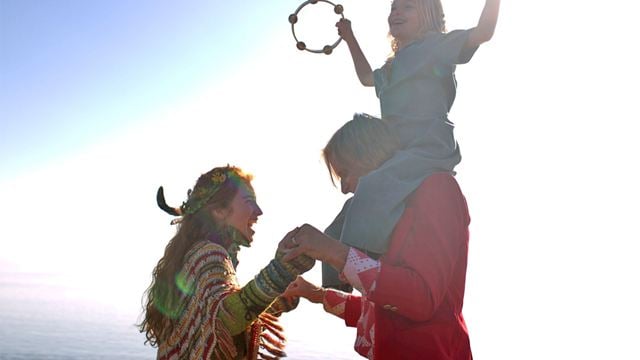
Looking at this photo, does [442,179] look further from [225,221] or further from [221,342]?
[225,221]

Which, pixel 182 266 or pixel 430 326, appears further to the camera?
pixel 182 266

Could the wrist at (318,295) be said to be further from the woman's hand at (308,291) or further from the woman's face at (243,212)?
the woman's face at (243,212)

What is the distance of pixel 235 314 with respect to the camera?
4.35m

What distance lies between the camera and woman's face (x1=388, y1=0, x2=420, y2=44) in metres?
3.44

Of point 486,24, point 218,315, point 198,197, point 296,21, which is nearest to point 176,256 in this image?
point 198,197

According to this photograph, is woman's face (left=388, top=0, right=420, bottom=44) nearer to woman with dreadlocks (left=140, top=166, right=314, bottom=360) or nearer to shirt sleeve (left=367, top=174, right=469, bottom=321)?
shirt sleeve (left=367, top=174, right=469, bottom=321)

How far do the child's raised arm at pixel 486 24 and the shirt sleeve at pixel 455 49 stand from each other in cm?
7

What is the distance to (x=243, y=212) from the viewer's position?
552 cm

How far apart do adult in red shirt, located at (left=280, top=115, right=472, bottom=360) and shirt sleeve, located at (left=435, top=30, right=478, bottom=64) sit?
1.63 ft

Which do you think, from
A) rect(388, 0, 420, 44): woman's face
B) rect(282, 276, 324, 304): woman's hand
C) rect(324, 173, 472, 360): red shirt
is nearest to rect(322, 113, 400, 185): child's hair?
rect(324, 173, 472, 360): red shirt

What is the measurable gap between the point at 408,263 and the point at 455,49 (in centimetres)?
118

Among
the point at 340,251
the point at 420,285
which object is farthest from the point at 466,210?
the point at 340,251

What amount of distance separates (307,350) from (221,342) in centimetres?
16935

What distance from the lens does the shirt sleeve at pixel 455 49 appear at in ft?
10.2
